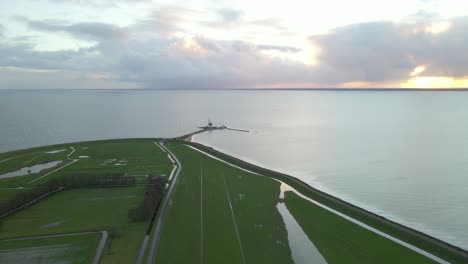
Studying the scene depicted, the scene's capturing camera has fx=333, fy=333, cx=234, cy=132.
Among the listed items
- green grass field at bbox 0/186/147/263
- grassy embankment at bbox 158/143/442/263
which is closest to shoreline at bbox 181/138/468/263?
grassy embankment at bbox 158/143/442/263

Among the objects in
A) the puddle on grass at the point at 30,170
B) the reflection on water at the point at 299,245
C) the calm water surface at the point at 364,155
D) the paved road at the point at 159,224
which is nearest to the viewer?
the paved road at the point at 159,224

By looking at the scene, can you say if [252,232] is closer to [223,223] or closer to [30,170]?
[223,223]

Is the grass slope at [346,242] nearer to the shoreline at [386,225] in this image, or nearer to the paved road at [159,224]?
the shoreline at [386,225]

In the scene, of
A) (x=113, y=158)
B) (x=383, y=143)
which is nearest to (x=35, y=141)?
(x=113, y=158)

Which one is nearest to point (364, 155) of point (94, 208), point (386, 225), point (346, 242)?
point (386, 225)

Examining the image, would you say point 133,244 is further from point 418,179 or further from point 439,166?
point 439,166

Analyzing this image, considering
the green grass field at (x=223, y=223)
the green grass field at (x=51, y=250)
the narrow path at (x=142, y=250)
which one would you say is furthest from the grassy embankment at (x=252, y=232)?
the green grass field at (x=51, y=250)

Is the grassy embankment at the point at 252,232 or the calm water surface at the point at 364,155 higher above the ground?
A: the calm water surface at the point at 364,155
